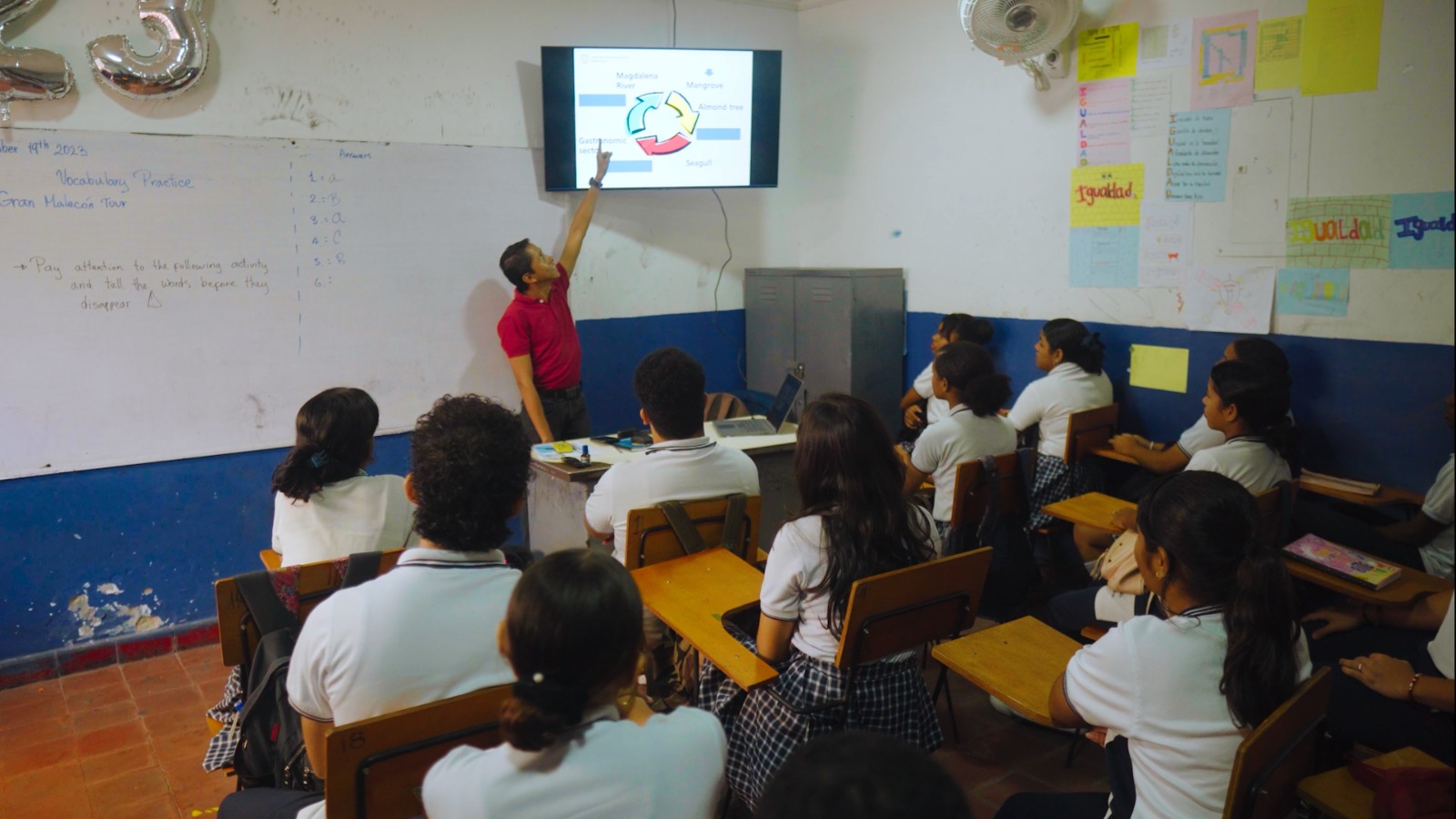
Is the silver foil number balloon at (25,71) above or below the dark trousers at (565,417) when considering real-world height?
above

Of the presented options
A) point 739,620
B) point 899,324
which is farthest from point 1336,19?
point 739,620

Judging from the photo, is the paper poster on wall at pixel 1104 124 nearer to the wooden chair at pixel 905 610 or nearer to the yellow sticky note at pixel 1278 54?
the yellow sticky note at pixel 1278 54

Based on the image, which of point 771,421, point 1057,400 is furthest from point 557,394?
point 1057,400

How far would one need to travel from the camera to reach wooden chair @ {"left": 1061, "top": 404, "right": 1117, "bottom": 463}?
3863 mm

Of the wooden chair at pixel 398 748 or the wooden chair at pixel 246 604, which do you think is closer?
the wooden chair at pixel 398 748

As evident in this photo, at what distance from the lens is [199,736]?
3.14m

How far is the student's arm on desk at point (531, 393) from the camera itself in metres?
4.40

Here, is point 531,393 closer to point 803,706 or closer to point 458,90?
point 458,90

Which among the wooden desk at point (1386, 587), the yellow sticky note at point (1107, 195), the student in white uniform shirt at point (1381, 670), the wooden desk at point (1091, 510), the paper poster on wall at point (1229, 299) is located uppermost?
the yellow sticky note at point (1107, 195)

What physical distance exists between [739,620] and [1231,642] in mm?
1143

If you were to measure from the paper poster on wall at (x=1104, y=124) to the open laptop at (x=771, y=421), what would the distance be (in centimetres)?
174

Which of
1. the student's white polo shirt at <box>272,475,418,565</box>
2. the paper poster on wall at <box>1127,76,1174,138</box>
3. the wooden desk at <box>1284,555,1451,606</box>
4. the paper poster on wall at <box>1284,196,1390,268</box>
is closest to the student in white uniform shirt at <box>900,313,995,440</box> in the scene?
the paper poster on wall at <box>1127,76,1174,138</box>

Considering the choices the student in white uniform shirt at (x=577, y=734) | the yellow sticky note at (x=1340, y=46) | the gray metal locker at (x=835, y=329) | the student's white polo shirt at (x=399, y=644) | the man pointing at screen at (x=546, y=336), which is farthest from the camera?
the gray metal locker at (x=835, y=329)

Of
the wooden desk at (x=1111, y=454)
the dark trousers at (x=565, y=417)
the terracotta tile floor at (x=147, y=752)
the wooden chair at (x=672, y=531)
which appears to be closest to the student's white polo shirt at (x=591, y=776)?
the wooden chair at (x=672, y=531)
